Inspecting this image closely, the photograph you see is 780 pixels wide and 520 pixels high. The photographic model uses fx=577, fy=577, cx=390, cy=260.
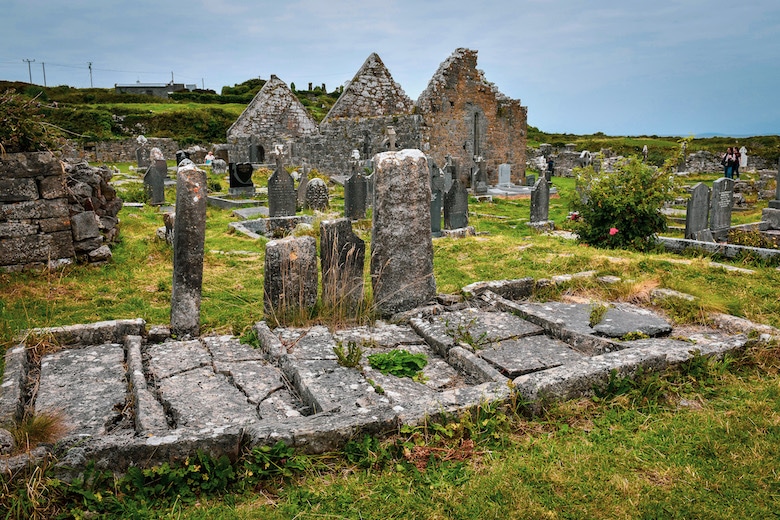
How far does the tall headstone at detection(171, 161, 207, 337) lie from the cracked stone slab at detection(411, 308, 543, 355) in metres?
2.15

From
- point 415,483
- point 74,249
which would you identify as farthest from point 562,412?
point 74,249

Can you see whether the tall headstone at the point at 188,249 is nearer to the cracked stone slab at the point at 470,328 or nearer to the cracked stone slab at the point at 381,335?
the cracked stone slab at the point at 381,335

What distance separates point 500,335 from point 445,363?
2.26 ft

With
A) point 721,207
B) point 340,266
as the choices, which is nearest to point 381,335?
point 340,266

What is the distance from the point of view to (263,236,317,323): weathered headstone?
18.3 feet

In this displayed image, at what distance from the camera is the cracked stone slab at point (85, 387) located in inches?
152

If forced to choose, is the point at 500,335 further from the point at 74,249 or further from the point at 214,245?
the point at 214,245

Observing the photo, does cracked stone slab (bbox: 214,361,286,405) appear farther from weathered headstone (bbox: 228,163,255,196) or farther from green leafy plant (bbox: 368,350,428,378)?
weathered headstone (bbox: 228,163,255,196)

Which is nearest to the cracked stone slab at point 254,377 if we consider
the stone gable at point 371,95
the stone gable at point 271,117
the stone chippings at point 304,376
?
the stone chippings at point 304,376

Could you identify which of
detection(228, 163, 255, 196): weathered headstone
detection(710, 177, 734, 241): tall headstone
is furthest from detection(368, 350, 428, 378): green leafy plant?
detection(228, 163, 255, 196): weathered headstone

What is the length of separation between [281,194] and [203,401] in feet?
31.3

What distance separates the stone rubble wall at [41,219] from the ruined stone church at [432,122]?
13896 millimetres

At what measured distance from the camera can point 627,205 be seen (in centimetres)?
978

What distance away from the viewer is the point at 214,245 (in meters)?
10.7
